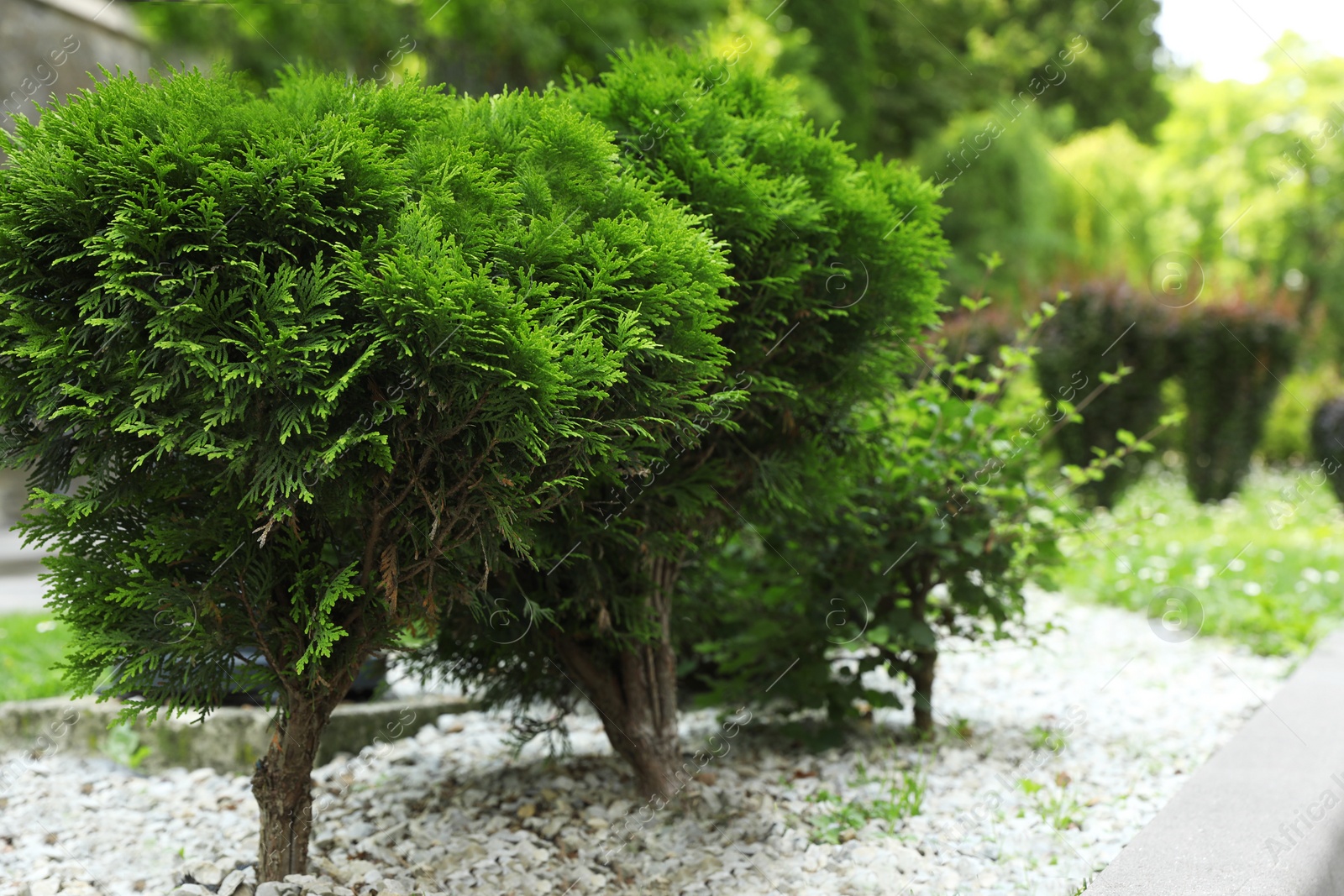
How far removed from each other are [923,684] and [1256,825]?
1.51 metres

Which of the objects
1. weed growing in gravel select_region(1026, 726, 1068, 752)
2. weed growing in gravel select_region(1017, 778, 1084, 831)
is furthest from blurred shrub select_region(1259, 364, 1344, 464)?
weed growing in gravel select_region(1017, 778, 1084, 831)

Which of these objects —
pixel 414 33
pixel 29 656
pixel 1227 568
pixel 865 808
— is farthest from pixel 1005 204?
pixel 29 656

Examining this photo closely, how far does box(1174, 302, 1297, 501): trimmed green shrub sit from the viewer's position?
11.1 meters

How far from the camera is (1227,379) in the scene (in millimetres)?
11250

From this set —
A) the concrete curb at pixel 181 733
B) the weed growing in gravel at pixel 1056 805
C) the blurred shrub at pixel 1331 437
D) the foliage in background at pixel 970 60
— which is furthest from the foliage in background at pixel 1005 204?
the concrete curb at pixel 181 733

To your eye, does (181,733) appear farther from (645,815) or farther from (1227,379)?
(1227,379)

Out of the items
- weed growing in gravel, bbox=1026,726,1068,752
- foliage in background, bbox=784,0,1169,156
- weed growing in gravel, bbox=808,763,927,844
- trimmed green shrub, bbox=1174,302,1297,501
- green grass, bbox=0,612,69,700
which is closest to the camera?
weed growing in gravel, bbox=808,763,927,844

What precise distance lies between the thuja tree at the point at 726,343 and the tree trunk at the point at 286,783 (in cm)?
61

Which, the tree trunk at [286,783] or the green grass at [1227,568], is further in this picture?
the green grass at [1227,568]

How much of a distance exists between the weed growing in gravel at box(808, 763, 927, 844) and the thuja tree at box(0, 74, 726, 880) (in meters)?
1.59

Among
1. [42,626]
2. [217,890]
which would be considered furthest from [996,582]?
[42,626]

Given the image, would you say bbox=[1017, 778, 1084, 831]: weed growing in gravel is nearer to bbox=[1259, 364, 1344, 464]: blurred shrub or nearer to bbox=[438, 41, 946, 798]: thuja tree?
bbox=[438, 41, 946, 798]: thuja tree

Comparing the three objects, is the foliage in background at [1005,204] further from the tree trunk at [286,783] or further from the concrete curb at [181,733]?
the tree trunk at [286,783]

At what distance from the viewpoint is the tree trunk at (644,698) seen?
11.6ft
